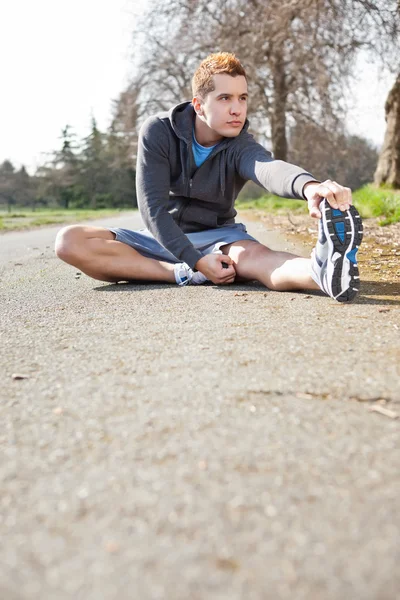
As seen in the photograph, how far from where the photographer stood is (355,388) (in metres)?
1.46

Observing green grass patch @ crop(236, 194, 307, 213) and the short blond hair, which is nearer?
the short blond hair

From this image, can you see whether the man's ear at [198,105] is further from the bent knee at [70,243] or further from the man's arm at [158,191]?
the bent knee at [70,243]

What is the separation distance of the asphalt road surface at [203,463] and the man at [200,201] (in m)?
0.99

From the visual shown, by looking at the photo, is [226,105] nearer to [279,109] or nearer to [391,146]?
[391,146]

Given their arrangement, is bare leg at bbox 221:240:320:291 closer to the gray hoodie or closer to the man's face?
the gray hoodie

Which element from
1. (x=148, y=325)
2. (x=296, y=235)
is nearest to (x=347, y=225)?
(x=148, y=325)

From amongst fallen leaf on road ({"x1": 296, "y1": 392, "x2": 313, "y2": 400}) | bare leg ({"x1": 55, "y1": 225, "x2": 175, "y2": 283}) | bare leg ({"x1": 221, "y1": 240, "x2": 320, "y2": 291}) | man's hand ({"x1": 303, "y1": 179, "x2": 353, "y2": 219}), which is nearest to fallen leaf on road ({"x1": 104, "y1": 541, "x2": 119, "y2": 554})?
fallen leaf on road ({"x1": 296, "y1": 392, "x2": 313, "y2": 400})

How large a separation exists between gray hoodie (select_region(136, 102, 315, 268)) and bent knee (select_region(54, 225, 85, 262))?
1.32 ft

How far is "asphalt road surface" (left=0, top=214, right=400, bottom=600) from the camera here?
31.8 inches

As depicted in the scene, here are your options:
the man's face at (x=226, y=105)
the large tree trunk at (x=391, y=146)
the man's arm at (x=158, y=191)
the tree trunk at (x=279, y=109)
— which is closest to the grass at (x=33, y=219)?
the tree trunk at (x=279, y=109)

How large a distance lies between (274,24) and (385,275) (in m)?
9.90

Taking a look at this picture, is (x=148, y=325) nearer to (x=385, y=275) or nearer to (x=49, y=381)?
(x=49, y=381)

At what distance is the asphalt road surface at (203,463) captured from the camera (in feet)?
2.65

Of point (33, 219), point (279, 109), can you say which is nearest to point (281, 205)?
point (279, 109)
